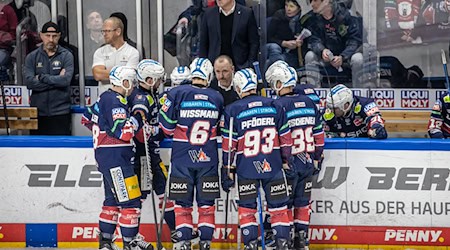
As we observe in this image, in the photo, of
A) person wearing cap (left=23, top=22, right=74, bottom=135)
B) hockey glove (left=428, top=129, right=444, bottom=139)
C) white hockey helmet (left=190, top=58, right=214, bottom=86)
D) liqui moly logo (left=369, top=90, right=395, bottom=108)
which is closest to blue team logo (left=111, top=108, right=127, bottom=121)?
white hockey helmet (left=190, top=58, right=214, bottom=86)

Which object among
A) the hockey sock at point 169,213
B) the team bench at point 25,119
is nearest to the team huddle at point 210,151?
the hockey sock at point 169,213

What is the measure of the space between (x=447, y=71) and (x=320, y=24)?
1515 mm

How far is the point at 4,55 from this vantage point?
11938mm

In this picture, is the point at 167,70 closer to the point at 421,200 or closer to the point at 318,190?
the point at 318,190

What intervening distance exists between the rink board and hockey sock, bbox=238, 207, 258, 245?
0.57m

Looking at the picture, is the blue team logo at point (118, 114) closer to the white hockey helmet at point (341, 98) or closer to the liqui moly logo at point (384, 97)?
the white hockey helmet at point (341, 98)

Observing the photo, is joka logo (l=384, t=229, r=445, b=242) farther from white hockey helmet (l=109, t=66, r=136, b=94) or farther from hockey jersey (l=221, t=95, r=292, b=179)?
white hockey helmet (l=109, t=66, r=136, b=94)

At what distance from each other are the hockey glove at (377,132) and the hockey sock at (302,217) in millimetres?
967

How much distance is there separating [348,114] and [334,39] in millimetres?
1501

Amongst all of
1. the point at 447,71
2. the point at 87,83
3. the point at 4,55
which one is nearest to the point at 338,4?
the point at 447,71

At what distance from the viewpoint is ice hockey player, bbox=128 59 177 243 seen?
9641 mm

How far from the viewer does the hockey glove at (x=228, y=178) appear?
9.28 m

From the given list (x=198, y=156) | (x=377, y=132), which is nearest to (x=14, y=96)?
(x=198, y=156)

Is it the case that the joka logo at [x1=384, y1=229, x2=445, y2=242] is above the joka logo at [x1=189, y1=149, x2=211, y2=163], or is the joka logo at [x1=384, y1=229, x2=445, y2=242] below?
below
